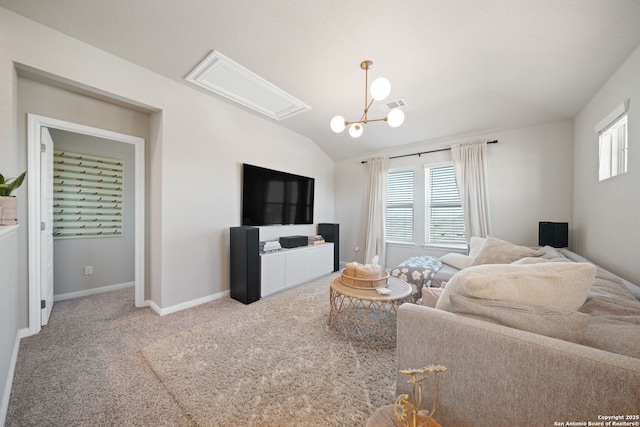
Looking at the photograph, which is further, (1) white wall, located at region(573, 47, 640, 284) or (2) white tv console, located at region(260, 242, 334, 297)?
(2) white tv console, located at region(260, 242, 334, 297)

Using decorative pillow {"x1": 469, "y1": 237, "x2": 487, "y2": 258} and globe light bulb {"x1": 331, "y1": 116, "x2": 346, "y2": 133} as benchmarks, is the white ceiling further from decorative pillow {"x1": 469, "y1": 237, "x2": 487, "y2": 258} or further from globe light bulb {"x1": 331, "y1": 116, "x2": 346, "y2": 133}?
decorative pillow {"x1": 469, "y1": 237, "x2": 487, "y2": 258}

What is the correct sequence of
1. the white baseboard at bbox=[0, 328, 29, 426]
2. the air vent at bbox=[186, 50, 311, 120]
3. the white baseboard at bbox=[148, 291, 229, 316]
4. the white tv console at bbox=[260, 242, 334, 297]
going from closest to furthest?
the white baseboard at bbox=[0, 328, 29, 426], the air vent at bbox=[186, 50, 311, 120], the white baseboard at bbox=[148, 291, 229, 316], the white tv console at bbox=[260, 242, 334, 297]

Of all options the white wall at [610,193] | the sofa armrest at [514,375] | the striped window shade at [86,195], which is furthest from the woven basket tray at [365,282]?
the striped window shade at [86,195]

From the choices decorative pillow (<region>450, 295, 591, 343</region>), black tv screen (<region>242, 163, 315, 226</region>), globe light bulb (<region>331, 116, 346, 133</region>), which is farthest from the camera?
black tv screen (<region>242, 163, 315, 226</region>)

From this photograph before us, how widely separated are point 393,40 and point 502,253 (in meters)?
2.21

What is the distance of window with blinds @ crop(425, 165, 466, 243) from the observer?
12.1 ft

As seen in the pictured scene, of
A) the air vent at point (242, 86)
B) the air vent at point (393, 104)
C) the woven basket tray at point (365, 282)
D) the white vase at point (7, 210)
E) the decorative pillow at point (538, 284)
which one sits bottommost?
the woven basket tray at point (365, 282)

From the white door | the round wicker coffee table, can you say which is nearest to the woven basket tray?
the round wicker coffee table

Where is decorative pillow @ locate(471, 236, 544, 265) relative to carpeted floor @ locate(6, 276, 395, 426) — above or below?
above

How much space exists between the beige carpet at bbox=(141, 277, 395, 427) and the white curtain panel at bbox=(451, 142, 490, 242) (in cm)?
250

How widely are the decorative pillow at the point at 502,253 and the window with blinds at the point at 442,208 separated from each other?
58.0 inches

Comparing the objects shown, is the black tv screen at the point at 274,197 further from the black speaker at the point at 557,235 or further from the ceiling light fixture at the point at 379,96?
the black speaker at the point at 557,235

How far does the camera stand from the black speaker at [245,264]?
108 inches

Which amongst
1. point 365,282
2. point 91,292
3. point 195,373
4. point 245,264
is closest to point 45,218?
point 91,292
